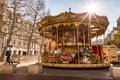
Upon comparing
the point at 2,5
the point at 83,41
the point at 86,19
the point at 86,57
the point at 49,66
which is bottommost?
the point at 49,66

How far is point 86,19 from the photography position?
14695mm

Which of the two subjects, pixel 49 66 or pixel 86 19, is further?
pixel 49 66

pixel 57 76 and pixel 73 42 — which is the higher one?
pixel 73 42

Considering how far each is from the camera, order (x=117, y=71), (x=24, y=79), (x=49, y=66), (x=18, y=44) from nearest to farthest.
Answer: (x=24, y=79) → (x=117, y=71) → (x=49, y=66) → (x=18, y=44)

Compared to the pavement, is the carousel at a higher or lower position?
higher

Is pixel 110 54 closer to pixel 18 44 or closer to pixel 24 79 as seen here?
pixel 24 79

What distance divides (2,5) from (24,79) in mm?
19865

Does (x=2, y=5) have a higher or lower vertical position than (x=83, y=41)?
higher

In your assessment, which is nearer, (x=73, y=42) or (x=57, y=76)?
(x=57, y=76)

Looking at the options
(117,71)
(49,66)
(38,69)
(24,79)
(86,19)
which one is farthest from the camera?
(49,66)

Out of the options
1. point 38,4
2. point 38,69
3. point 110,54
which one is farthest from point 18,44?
point 38,69

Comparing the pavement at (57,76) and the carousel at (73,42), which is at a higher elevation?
the carousel at (73,42)

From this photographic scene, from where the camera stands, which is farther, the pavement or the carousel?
the carousel

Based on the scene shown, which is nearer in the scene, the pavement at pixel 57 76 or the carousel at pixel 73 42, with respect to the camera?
the pavement at pixel 57 76
